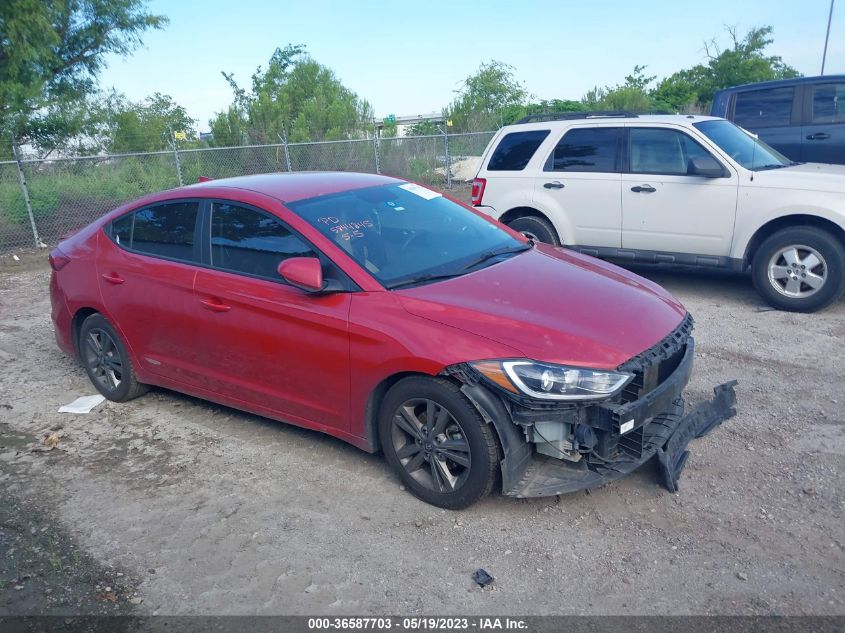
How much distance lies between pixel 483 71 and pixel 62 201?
73.4 feet

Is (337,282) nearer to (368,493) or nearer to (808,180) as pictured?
(368,493)

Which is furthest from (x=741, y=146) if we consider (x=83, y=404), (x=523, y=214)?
(x=83, y=404)

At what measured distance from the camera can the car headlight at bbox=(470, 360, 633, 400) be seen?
3.53 m

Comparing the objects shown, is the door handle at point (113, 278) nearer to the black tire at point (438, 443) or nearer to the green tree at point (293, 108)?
the black tire at point (438, 443)

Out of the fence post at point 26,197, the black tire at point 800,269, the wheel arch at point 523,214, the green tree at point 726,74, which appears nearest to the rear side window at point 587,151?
Answer: the wheel arch at point 523,214

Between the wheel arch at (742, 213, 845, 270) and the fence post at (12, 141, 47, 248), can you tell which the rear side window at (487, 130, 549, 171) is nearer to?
the wheel arch at (742, 213, 845, 270)

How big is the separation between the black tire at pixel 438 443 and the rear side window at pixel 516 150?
5.41m

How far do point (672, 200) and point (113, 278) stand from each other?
17.8 ft

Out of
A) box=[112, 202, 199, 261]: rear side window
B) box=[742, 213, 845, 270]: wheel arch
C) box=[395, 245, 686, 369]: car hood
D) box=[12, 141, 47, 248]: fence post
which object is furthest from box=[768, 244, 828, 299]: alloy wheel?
box=[12, 141, 47, 248]: fence post

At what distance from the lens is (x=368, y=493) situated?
4.16m

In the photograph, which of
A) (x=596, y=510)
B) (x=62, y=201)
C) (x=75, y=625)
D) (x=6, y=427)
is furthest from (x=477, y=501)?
(x=62, y=201)

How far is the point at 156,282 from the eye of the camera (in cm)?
505

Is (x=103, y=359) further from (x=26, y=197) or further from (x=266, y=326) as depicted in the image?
(x=26, y=197)

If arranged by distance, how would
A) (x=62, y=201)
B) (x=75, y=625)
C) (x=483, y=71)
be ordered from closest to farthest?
(x=75, y=625) < (x=62, y=201) < (x=483, y=71)
